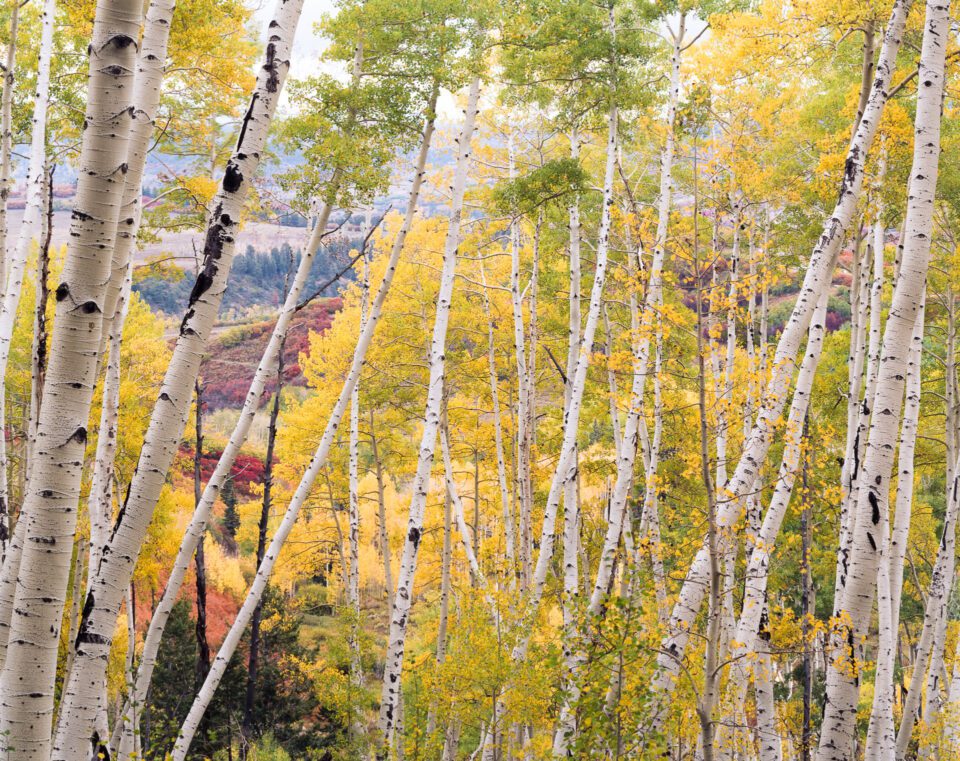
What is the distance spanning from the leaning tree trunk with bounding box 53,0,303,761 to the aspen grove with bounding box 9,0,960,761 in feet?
0.05

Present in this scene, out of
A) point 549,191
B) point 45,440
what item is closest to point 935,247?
point 549,191

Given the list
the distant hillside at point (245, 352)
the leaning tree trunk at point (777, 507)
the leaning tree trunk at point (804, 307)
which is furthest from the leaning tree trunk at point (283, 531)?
the distant hillside at point (245, 352)

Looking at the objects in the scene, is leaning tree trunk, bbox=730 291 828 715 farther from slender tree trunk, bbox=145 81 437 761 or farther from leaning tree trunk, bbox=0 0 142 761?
leaning tree trunk, bbox=0 0 142 761

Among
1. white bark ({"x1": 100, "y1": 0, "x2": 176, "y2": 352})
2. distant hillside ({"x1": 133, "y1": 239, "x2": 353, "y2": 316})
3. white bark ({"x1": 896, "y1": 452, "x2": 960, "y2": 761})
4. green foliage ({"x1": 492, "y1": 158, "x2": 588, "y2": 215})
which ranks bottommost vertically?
white bark ({"x1": 896, "y1": 452, "x2": 960, "y2": 761})

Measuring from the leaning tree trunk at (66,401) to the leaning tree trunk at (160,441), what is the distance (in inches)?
12.3

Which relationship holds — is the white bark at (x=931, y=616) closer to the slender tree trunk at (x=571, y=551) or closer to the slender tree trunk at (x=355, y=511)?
the slender tree trunk at (x=571, y=551)

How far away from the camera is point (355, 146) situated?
23.0ft

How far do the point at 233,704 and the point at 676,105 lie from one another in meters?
12.7

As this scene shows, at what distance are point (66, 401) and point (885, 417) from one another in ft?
13.5

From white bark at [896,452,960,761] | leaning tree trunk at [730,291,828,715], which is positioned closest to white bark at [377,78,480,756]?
leaning tree trunk at [730,291,828,715]

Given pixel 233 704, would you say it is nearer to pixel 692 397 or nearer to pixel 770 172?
pixel 692 397

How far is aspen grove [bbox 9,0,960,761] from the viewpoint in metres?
2.94

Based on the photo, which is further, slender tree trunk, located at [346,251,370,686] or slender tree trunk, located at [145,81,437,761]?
slender tree trunk, located at [346,251,370,686]

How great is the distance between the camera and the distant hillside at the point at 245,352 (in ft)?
161
